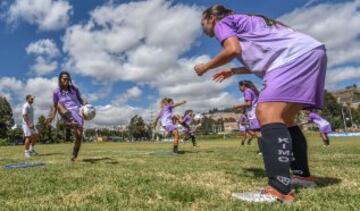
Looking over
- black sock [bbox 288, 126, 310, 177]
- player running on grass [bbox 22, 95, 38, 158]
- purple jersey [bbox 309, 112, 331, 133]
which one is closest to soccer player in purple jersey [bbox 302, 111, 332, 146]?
purple jersey [bbox 309, 112, 331, 133]

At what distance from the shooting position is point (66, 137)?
405ft

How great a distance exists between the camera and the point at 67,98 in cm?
1165

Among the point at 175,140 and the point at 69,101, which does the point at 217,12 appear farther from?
the point at 175,140

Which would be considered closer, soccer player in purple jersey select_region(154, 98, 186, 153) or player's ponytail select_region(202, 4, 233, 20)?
player's ponytail select_region(202, 4, 233, 20)

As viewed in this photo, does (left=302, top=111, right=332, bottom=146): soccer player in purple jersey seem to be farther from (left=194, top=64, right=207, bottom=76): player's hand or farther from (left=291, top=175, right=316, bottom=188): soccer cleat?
(left=194, top=64, right=207, bottom=76): player's hand

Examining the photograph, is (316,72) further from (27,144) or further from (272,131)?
(27,144)

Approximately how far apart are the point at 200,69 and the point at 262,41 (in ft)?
2.69

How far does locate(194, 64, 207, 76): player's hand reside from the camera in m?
5.22

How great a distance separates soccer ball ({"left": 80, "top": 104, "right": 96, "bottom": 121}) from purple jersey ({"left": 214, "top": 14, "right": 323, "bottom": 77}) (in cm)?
663

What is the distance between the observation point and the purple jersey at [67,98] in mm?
11609

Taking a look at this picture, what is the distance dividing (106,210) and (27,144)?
14.4 meters

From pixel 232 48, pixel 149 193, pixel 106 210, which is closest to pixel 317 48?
pixel 232 48

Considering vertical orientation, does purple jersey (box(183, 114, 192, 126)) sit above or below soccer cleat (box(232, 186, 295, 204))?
above

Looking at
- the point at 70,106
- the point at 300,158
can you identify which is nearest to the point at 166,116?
the point at 70,106
